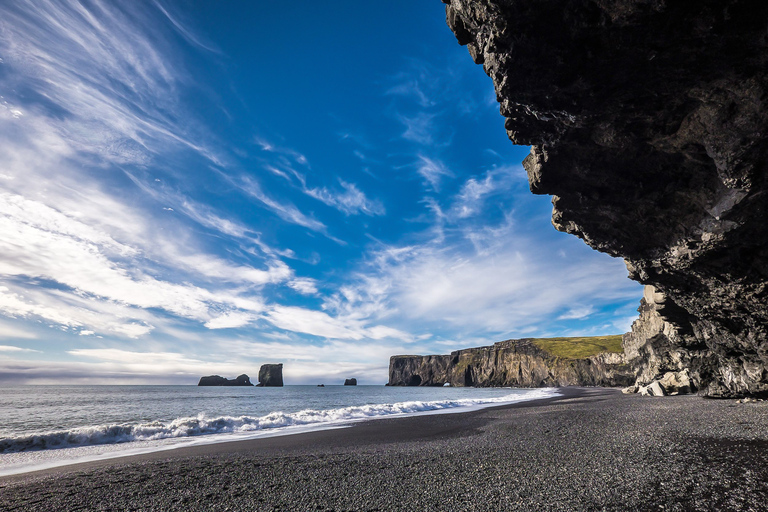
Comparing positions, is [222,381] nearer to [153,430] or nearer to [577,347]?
[577,347]

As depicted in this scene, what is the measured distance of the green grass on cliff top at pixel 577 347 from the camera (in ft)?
362

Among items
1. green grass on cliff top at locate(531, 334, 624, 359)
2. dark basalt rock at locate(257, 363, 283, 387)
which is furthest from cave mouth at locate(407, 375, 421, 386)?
dark basalt rock at locate(257, 363, 283, 387)

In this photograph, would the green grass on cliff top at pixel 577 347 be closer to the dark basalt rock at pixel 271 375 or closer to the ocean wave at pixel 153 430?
the ocean wave at pixel 153 430

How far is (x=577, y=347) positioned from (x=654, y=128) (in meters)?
134

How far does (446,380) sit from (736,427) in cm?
16384

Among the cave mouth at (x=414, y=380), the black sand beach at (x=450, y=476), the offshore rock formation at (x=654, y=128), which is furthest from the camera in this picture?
the cave mouth at (x=414, y=380)

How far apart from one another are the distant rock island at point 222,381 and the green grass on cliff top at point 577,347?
156 m

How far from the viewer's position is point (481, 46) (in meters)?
10.4

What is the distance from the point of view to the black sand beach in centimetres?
617

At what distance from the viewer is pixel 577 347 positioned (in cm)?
12125

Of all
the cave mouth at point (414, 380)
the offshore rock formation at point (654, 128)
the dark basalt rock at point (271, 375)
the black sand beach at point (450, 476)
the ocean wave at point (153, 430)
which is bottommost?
the cave mouth at point (414, 380)

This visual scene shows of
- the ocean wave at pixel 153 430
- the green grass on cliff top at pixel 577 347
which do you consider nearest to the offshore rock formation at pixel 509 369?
the green grass on cliff top at pixel 577 347

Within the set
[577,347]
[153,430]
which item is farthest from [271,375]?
[153,430]

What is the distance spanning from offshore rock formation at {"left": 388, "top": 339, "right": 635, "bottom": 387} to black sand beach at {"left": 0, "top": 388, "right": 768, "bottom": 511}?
8459cm
